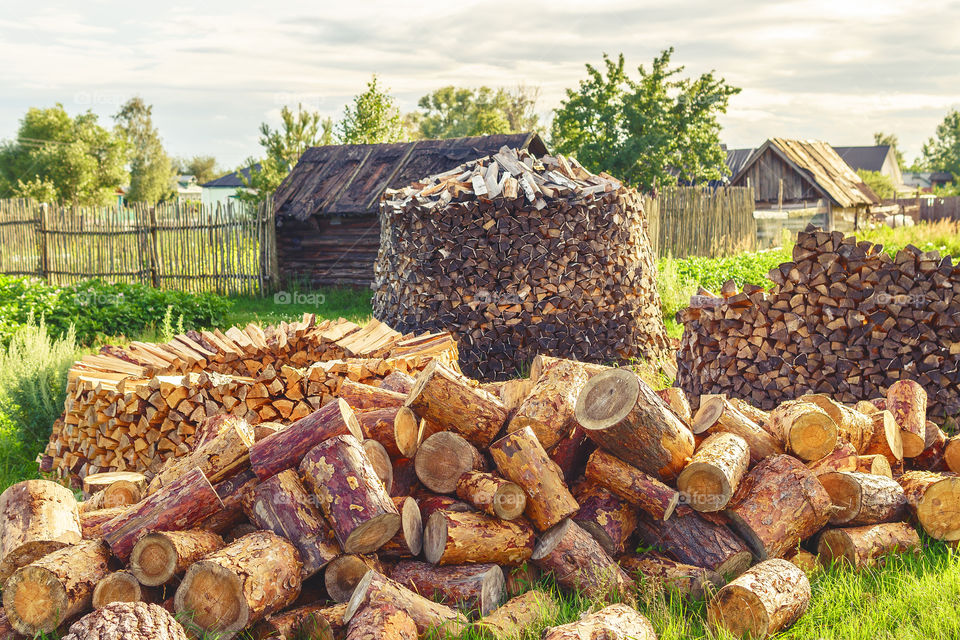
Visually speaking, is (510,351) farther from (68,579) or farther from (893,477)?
(68,579)

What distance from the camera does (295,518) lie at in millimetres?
3559

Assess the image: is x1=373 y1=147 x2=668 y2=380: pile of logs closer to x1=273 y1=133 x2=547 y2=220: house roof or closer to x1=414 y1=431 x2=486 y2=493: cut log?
x1=414 y1=431 x2=486 y2=493: cut log

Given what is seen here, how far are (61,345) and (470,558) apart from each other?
5757 mm

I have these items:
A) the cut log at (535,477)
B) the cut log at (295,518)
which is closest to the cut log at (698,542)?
the cut log at (535,477)

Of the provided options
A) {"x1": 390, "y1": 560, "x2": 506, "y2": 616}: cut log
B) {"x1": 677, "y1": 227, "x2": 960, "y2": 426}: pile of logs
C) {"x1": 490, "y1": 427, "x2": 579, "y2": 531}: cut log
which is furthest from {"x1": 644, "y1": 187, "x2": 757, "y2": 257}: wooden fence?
{"x1": 390, "y1": 560, "x2": 506, "y2": 616}: cut log

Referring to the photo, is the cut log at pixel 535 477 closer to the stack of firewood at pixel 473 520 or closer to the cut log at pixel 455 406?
the stack of firewood at pixel 473 520

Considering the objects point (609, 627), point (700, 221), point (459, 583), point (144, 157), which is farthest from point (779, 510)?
point (144, 157)

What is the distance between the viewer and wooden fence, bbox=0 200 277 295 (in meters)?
16.1

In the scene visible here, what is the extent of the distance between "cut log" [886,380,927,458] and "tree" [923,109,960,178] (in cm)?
7656

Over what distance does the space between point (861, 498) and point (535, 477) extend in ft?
6.01

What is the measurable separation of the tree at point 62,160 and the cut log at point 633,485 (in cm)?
3659

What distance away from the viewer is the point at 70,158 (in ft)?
121

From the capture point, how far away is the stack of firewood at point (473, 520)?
3.28 metres

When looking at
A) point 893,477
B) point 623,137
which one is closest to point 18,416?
point 893,477
